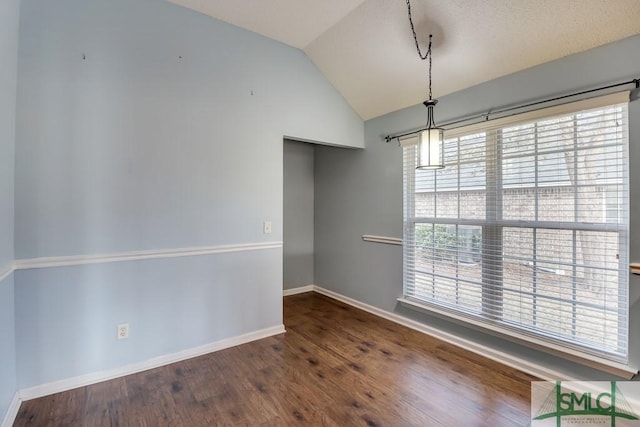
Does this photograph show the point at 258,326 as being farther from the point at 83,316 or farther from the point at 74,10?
the point at 74,10

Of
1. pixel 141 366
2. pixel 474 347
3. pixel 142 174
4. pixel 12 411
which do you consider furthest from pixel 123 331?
pixel 474 347

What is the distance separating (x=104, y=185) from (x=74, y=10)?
1.23 meters

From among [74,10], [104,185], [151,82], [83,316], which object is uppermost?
[74,10]

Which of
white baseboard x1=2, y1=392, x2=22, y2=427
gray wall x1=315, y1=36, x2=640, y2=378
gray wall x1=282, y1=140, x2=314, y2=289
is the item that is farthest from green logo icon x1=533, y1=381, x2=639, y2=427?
gray wall x1=282, y1=140, x2=314, y2=289

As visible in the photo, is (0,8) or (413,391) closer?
(0,8)

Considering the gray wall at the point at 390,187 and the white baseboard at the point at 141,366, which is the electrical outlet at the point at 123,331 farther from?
the gray wall at the point at 390,187

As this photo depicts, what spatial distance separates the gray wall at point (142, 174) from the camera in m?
2.04

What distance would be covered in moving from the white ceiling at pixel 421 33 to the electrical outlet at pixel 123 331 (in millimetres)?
2607

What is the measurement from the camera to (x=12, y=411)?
1.83 m

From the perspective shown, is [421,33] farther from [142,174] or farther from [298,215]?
[298,215]

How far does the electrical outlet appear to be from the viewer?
2312 mm

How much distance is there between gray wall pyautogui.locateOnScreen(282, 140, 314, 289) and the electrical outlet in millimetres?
2385

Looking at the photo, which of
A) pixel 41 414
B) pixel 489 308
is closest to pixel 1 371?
pixel 41 414

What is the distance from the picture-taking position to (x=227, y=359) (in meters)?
2.59
